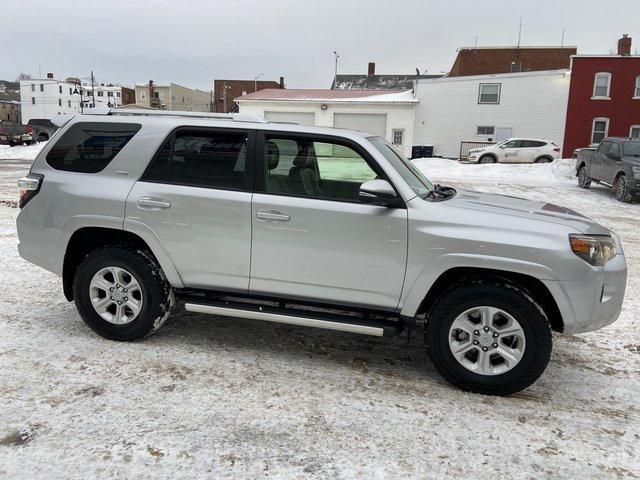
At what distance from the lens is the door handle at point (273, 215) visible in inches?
155

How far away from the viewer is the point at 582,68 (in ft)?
102

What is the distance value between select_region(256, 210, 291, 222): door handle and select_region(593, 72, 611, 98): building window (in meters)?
32.7

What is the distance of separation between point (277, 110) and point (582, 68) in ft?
61.6

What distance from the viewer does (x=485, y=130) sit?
3297cm

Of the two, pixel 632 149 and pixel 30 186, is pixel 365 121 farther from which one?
pixel 30 186

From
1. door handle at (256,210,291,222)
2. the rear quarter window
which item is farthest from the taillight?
door handle at (256,210,291,222)

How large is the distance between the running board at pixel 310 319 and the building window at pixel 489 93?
1250 inches

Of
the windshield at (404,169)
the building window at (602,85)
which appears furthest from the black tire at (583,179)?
the windshield at (404,169)

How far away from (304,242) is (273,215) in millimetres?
313

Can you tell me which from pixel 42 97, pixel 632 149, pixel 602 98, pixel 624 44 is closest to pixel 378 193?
pixel 632 149

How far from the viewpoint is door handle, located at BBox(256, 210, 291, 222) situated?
12.9 feet

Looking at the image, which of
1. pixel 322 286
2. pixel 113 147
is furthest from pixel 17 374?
pixel 322 286

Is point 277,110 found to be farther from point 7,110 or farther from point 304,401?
point 7,110

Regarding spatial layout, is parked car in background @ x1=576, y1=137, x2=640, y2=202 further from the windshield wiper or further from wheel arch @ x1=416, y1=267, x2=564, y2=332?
wheel arch @ x1=416, y1=267, x2=564, y2=332
